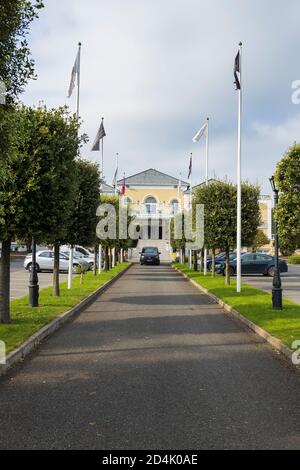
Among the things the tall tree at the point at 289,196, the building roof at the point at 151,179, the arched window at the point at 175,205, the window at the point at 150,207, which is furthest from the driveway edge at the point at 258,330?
the building roof at the point at 151,179

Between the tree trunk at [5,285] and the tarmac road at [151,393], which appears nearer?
the tarmac road at [151,393]

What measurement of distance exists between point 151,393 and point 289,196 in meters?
6.01

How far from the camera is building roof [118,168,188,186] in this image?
3450 inches

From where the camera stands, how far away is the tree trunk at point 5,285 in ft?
39.0

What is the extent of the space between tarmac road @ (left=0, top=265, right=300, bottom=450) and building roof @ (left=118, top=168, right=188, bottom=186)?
76131mm

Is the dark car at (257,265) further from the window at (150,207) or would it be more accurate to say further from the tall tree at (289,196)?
the window at (150,207)

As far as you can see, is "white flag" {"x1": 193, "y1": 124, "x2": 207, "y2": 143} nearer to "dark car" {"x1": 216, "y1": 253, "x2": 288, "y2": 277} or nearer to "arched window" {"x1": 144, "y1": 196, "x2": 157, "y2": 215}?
"dark car" {"x1": 216, "y1": 253, "x2": 288, "y2": 277}

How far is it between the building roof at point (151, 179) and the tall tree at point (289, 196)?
75.0 meters

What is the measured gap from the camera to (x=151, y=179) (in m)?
89.9

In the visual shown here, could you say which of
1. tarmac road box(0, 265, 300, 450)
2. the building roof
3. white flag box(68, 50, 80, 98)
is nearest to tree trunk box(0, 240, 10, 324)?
tarmac road box(0, 265, 300, 450)

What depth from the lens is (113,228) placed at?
3575 cm

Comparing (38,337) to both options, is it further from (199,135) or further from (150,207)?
(150,207)

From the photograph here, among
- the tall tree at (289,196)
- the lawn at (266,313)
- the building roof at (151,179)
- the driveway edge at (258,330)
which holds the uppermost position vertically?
the building roof at (151,179)

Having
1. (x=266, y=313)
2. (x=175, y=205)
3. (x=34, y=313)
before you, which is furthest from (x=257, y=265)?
(x=175, y=205)
